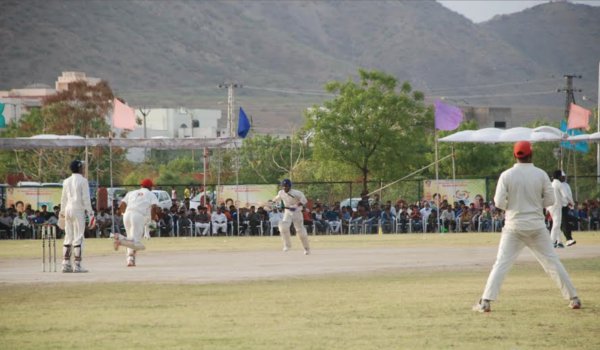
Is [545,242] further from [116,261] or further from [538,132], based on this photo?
[538,132]

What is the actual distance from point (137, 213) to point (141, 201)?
1.04 feet

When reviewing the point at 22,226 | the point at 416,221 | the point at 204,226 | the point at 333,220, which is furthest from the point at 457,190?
the point at 22,226

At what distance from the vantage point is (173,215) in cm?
4762

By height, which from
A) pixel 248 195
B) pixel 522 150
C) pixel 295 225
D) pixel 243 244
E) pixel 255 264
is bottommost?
pixel 255 264

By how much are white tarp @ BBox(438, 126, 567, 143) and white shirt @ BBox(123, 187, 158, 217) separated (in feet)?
72.5

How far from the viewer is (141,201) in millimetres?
25656

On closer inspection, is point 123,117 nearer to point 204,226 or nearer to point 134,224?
point 204,226

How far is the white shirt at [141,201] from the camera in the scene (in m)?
25.5

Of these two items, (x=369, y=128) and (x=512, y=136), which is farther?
(x=369, y=128)

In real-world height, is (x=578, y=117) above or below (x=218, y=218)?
above

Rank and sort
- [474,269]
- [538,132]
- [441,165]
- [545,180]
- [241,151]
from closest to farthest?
[545,180] → [474,269] → [538,132] → [441,165] → [241,151]

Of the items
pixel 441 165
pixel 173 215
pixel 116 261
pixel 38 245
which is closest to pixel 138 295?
pixel 116 261

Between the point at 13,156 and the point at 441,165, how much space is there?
1230 inches

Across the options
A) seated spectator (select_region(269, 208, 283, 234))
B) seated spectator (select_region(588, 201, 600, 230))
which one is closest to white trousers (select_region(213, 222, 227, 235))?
seated spectator (select_region(269, 208, 283, 234))
